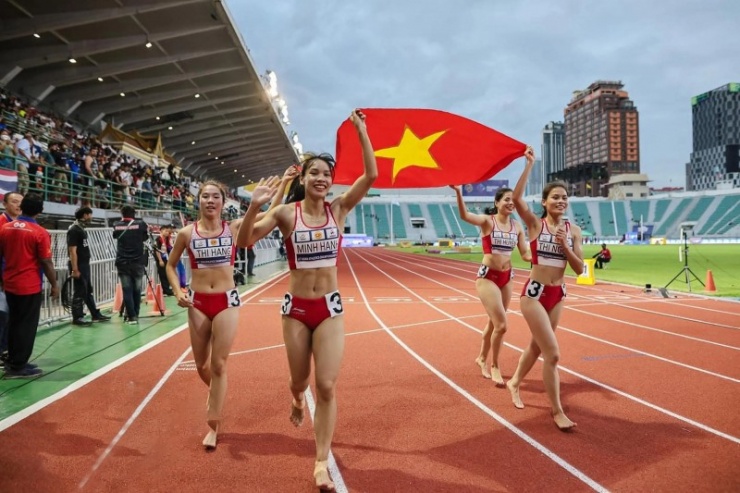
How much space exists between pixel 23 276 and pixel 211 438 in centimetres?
362

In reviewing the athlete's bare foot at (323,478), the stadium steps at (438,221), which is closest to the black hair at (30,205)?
the athlete's bare foot at (323,478)

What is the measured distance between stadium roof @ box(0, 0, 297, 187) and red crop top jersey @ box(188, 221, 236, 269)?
53.2ft

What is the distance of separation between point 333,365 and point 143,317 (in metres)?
8.57

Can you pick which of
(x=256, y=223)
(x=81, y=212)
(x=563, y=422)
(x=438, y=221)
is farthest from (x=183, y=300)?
(x=438, y=221)

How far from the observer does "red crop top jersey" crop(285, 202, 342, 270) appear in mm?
3520

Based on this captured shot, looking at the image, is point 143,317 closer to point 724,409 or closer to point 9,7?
point 724,409

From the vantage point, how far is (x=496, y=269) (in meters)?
6.05

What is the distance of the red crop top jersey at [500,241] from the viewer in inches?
238

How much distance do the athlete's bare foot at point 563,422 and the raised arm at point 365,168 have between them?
2.78 meters

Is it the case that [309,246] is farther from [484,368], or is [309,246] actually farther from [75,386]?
[75,386]

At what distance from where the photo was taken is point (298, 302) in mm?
3492

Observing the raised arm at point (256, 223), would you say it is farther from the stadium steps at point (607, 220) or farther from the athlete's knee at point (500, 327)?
the stadium steps at point (607, 220)

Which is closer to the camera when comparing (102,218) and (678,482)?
(678,482)

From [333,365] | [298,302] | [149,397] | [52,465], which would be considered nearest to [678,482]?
[333,365]
